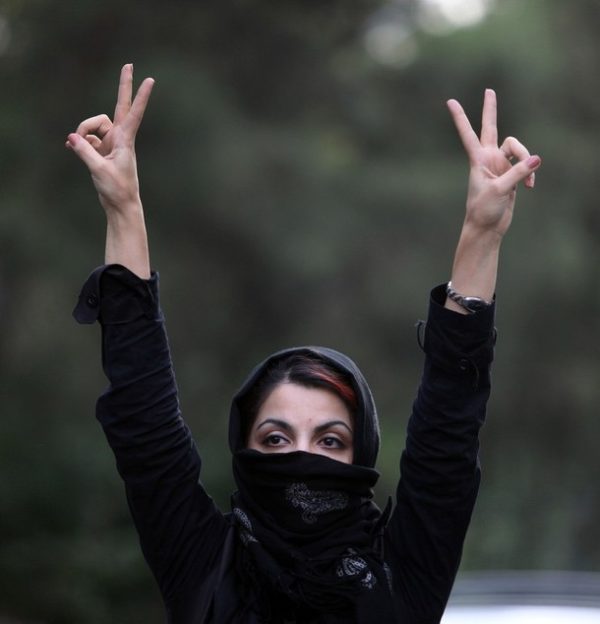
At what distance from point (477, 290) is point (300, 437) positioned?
439 mm

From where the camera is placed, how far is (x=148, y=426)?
2.52 meters

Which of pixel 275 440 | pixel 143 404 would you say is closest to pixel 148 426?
pixel 143 404

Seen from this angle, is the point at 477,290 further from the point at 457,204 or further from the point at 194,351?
the point at 457,204

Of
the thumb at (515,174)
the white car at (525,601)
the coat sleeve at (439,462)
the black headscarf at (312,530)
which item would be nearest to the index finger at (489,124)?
the thumb at (515,174)

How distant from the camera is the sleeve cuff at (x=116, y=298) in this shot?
254 centimetres

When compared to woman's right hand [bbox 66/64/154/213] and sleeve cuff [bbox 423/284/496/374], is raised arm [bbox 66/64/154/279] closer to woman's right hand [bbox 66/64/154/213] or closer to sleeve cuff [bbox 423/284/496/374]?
woman's right hand [bbox 66/64/154/213]

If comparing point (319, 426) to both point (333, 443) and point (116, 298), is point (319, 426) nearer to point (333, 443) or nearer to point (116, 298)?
point (333, 443)

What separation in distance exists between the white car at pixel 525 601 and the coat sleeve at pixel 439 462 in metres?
1.35

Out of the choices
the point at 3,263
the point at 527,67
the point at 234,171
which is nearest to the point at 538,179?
the point at 527,67

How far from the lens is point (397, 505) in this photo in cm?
264

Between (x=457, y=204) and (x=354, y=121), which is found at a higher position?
(x=354, y=121)

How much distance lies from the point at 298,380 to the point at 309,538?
303mm

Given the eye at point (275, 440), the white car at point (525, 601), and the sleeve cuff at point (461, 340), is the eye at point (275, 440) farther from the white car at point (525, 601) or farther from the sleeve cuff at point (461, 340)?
the white car at point (525, 601)

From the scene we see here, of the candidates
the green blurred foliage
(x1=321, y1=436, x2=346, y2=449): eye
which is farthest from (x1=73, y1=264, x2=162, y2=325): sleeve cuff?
the green blurred foliage
